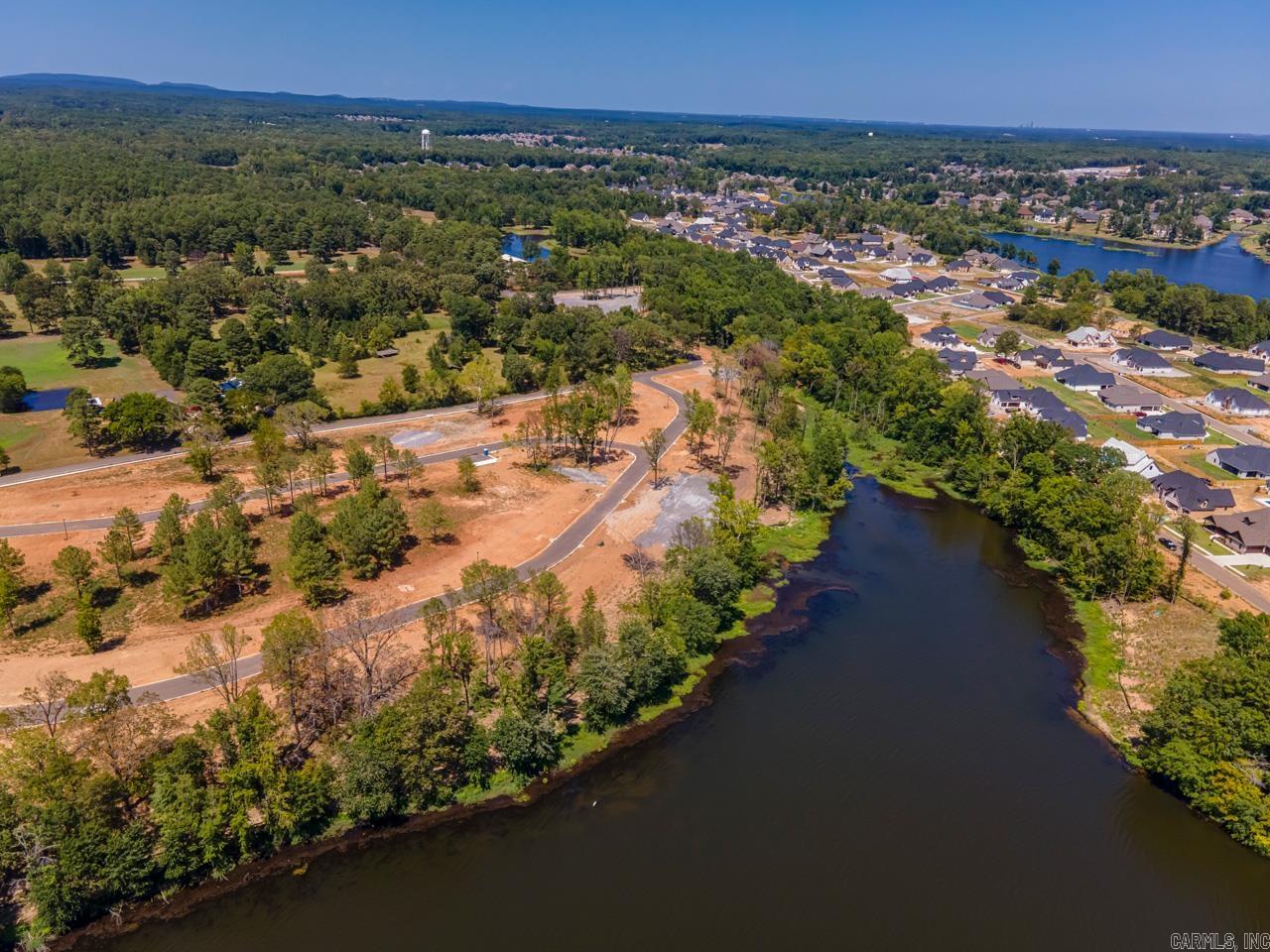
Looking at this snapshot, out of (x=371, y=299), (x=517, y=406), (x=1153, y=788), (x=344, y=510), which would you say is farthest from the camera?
(x=371, y=299)

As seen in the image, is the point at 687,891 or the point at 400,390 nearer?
the point at 687,891

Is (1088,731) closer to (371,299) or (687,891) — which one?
(687,891)

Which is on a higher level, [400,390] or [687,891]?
[400,390]

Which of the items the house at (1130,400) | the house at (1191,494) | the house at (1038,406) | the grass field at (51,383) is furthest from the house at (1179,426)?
the grass field at (51,383)

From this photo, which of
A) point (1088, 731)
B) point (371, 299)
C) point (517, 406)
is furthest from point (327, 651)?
point (371, 299)

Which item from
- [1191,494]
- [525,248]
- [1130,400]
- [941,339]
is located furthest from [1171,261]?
[525,248]

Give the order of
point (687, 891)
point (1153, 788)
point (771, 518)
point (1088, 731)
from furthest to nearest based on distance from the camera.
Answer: point (771, 518) → point (1088, 731) → point (1153, 788) → point (687, 891)
